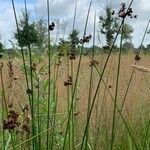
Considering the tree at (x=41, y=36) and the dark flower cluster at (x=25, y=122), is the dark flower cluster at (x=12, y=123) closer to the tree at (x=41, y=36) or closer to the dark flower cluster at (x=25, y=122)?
the dark flower cluster at (x=25, y=122)

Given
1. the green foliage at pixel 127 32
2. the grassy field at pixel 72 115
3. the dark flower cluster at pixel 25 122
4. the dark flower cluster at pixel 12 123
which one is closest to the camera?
the dark flower cluster at pixel 12 123

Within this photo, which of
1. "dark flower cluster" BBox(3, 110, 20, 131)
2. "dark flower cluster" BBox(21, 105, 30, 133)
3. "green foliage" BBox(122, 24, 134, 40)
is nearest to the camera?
"dark flower cluster" BBox(3, 110, 20, 131)

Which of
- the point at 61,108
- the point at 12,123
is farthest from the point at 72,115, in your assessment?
the point at 61,108

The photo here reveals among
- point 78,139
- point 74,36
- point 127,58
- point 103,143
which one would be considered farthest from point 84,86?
point 127,58

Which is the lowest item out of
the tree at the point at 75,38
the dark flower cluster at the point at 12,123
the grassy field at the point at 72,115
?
the grassy field at the point at 72,115

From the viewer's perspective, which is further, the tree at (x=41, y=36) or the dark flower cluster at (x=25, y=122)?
the tree at (x=41, y=36)

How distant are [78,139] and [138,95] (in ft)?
3.86

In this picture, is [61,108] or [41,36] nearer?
[41,36]

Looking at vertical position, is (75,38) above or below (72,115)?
above

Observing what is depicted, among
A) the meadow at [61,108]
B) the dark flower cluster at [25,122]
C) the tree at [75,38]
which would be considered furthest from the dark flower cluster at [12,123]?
the tree at [75,38]

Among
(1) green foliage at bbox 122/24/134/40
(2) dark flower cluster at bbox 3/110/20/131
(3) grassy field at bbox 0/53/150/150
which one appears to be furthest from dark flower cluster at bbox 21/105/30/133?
(1) green foliage at bbox 122/24/134/40

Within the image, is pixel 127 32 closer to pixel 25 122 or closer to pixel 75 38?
pixel 75 38

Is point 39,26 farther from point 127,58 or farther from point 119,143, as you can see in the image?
point 127,58

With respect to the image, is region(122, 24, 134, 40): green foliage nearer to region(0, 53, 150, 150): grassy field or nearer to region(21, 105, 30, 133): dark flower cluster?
region(0, 53, 150, 150): grassy field
